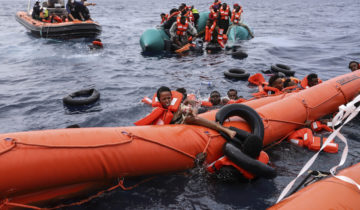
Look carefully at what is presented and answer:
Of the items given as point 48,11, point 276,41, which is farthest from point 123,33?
point 276,41

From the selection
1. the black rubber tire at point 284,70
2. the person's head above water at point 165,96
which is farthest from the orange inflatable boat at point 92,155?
the black rubber tire at point 284,70

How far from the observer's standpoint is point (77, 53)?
1066 cm

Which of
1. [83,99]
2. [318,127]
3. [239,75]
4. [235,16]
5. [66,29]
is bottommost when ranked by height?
[83,99]

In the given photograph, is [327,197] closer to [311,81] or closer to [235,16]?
[311,81]

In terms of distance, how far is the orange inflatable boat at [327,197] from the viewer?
2.23 m

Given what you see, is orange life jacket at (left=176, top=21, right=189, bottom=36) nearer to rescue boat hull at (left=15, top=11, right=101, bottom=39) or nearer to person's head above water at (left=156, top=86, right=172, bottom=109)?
rescue boat hull at (left=15, top=11, right=101, bottom=39)

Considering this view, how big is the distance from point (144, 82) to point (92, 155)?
5.05m

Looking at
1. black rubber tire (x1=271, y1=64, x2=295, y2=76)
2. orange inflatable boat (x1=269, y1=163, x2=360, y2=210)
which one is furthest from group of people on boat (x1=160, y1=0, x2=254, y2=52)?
orange inflatable boat (x1=269, y1=163, x2=360, y2=210)

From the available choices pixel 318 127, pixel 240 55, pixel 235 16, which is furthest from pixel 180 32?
pixel 318 127

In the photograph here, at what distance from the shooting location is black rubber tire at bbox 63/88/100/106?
589 centimetres

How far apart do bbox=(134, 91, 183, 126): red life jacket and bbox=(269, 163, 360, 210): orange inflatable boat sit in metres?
1.85

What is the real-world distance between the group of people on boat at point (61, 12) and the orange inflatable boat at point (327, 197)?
13.3 metres

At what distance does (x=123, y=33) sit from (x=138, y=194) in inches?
541

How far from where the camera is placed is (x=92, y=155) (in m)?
2.87
